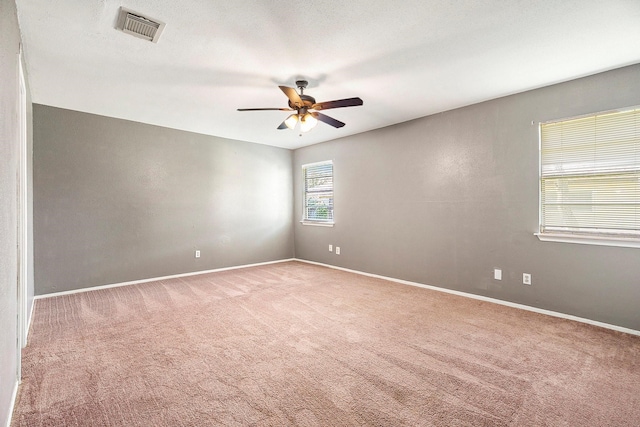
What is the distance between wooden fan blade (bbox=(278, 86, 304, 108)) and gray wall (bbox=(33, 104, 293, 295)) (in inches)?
116

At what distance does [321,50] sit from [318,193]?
3.78m

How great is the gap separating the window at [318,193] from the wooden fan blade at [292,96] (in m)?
2.84

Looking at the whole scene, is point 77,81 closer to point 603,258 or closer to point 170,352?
point 170,352

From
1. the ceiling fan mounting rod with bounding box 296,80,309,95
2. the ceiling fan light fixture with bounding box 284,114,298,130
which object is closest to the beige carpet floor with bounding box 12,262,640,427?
the ceiling fan light fixture with bounding box 284,114,298,130

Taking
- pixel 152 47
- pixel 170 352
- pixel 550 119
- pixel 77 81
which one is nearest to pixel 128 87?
pixel 77 81

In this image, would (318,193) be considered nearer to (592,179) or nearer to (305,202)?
(305,202)

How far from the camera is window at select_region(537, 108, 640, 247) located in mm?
2834

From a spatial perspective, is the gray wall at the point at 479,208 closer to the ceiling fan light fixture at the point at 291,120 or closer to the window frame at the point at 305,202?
the window frame at the point at 305,202

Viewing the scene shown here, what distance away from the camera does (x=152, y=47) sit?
2453mm

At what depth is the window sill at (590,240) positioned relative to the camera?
2.78 m

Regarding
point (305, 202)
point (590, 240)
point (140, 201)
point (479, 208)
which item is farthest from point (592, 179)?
point (140, 201)

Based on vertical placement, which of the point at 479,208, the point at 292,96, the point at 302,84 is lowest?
the point at 479,208

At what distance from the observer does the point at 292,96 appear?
2.86m

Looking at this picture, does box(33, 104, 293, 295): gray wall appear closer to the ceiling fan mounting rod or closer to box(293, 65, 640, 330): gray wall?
box(293, 65, 640, 330): gray wall
